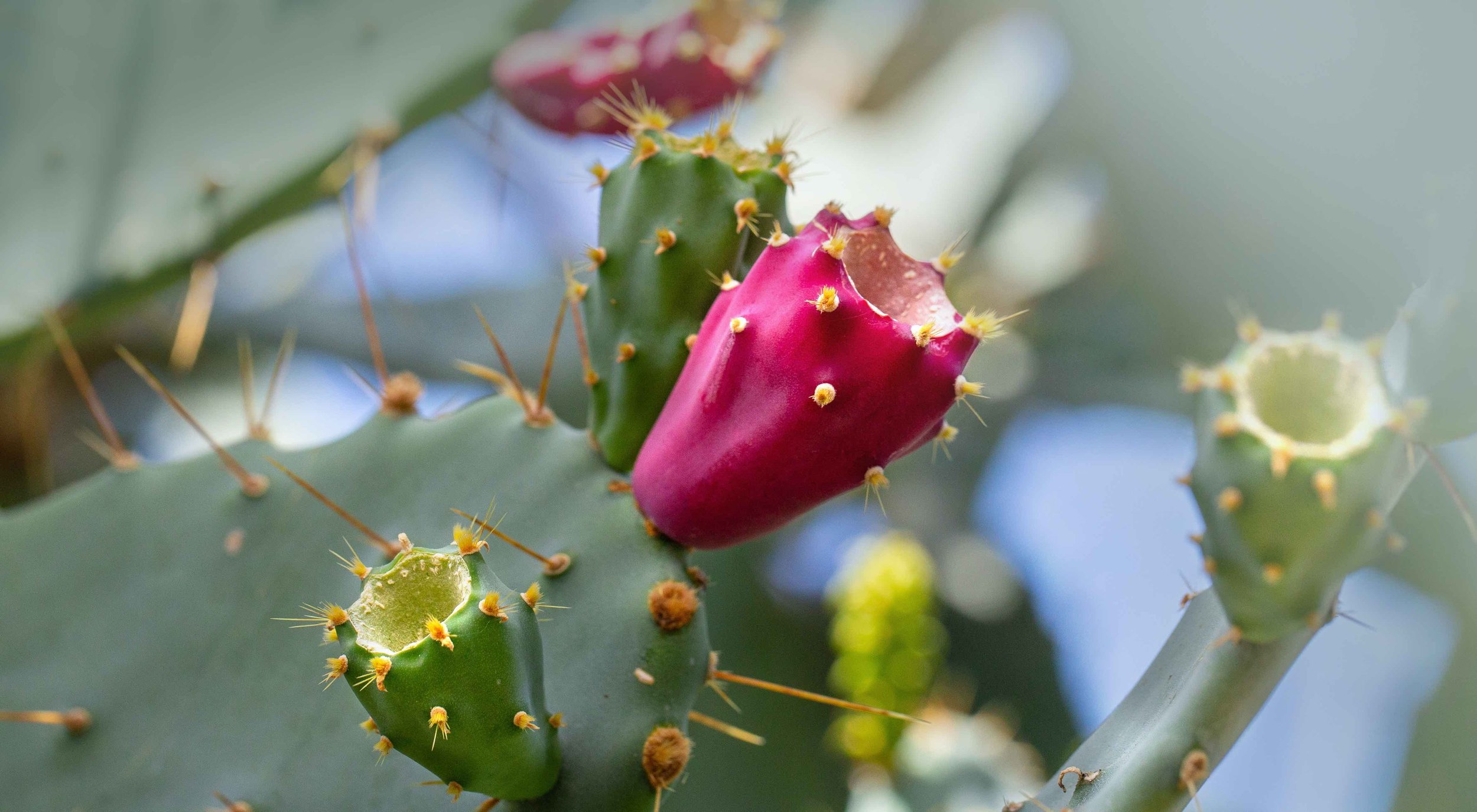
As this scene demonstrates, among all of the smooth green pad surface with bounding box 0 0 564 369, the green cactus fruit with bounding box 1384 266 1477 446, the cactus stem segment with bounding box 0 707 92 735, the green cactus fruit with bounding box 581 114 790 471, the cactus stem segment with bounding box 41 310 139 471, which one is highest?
the green cactus fruit with bounding box 1384 266 1477 446

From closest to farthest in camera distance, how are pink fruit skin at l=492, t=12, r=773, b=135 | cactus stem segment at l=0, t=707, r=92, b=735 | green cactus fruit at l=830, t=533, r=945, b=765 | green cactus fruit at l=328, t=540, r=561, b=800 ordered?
green cactus fruit at l=328, t=540, r=561, b=800 → cactus stem segment at l=0, t=707, r=92, b=735 → pink fruit skin at l=492, t=12, r=773, b=135 → green cactus fruit at l=830, t=533, r=945, b=765

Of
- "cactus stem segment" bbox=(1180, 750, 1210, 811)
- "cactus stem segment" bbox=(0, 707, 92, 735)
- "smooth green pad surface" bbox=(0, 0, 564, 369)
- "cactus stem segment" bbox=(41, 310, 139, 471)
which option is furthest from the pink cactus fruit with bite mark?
"cactus stem segment" bbox=(1180, 750, 1210, 811)

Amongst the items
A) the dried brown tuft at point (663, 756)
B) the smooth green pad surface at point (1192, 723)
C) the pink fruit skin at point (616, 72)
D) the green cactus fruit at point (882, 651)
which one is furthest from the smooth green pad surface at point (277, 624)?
the green cactus fruit at point (882, 651)

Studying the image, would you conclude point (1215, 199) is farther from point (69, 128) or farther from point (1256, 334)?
point (69, 128)

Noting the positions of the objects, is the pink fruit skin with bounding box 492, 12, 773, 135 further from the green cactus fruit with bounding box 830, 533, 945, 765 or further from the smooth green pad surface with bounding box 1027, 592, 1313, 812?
the smooth green pad surface with bounding box 1027, 592, 1313, 812

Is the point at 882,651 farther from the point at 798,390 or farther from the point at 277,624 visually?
the point at 798,390

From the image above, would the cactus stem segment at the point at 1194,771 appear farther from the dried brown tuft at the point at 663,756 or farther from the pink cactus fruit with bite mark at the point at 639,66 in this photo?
the pink cactus fruit with bite mark at the point at 639,66
